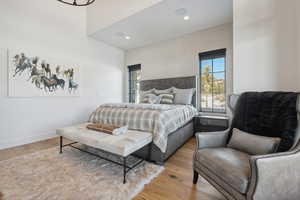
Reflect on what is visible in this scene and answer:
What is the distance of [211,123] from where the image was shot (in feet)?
10.5

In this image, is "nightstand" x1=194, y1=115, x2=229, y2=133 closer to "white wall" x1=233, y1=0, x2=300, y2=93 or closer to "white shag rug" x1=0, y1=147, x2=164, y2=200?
"white wall" x1=233, y1=0, x2=300, y2=93

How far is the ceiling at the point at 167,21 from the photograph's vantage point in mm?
2793

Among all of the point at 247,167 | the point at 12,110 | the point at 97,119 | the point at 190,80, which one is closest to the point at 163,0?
the point at 190,80

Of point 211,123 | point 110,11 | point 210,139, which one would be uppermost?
point 110,11

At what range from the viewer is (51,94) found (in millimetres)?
3391

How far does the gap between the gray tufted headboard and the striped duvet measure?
3.99 feet

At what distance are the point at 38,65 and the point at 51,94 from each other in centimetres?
71

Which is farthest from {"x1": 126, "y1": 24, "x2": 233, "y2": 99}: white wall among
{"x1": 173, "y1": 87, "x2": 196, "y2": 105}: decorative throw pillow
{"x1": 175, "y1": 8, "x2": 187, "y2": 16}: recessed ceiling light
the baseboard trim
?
the baseboard trim

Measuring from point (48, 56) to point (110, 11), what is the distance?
6.17ft

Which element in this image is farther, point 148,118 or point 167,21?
point 167,21

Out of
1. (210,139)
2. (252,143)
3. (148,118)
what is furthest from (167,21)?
(252,143)

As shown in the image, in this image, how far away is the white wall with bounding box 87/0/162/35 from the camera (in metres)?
2.97

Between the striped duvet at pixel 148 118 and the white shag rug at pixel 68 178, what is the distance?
0.51m

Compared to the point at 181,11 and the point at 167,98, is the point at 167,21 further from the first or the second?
the point at 167,98
